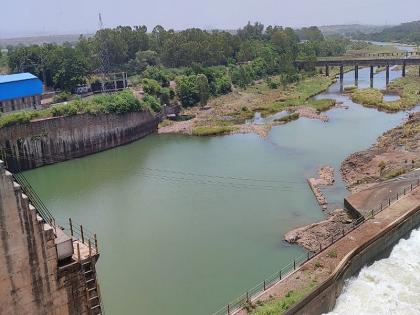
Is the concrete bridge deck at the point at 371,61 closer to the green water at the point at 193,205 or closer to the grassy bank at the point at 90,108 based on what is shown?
the green water at the point at 193,205

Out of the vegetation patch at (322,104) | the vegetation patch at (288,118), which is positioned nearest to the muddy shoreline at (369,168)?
the vegetation patch at (288,118)

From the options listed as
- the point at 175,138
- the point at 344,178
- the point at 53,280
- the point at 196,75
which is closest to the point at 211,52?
the point at 196,75

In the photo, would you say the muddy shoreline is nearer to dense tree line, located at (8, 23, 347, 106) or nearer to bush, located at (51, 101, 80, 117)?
bush, located at (51, 101, 80, 117)

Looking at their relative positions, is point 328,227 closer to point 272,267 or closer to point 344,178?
point 272,267

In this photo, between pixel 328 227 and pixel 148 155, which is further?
pixel 148 155

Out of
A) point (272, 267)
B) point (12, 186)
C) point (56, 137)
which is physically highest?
A: point (12, 186)

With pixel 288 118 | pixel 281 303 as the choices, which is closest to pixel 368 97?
pixel 288 118

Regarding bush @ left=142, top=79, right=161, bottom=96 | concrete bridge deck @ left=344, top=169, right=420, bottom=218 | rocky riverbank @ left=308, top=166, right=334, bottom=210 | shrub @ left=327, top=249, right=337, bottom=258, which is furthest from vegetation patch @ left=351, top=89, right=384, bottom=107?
shrub @ left=327, top=249, right=337, bottom=258

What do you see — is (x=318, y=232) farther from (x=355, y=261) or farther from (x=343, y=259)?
(x=343, y=259)
